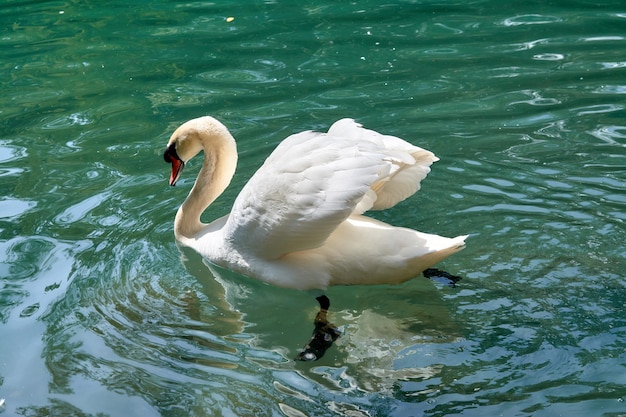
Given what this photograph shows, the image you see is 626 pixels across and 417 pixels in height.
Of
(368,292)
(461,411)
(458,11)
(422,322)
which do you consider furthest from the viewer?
(458,11)

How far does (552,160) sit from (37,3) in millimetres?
6878

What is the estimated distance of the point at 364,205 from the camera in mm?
5035

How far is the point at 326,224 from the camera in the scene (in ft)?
14.7

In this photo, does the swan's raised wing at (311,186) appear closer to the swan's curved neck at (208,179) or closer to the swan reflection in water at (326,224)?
the swan reflection in water at (326,224)

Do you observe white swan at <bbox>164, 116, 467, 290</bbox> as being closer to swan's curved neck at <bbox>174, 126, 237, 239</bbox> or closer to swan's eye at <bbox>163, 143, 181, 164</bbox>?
swan's curved neck at <bbox>174, 126, 237, 239</bbox>

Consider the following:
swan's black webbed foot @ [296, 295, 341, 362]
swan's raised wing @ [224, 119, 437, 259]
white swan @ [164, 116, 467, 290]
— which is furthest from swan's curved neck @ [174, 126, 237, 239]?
swan's black webbed foot @ [296, 295, 341, 362]

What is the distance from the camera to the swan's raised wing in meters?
4.41

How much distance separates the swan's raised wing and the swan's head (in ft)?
2.50

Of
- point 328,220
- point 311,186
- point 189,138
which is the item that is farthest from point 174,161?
point 328,220

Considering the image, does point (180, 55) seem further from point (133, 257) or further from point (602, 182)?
point (602, 182)

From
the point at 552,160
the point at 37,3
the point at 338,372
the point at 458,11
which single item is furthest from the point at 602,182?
the point at 37,3

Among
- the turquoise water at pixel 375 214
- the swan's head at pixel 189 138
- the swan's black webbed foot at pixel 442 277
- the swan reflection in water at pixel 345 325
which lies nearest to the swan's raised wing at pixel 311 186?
the swan reflection in water at pixel 345 325

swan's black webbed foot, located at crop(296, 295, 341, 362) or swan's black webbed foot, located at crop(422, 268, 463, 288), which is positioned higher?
swan's black webbed foot, located at crop(422, 268, 463, 288)

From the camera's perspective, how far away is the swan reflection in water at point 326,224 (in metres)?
4.45
